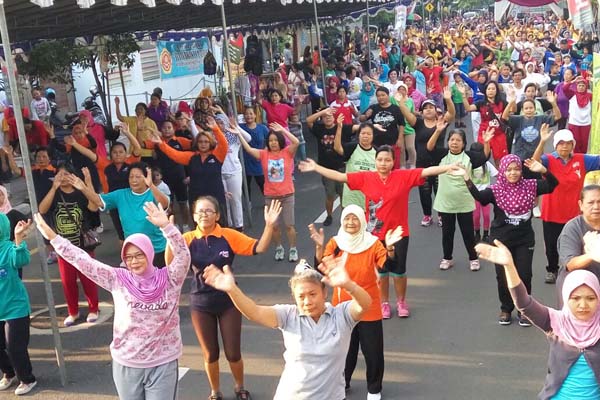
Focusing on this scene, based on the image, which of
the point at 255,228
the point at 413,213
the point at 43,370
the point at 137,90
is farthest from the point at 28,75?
the point at 43,370

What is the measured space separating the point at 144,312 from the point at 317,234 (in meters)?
1.25

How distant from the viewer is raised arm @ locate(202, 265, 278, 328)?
11.7 ft

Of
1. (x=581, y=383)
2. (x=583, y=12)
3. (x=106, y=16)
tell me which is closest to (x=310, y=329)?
(x=581, y=383)

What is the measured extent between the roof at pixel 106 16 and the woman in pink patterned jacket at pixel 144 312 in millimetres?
5664

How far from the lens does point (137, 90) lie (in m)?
21.5

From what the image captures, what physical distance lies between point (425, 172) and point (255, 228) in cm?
453

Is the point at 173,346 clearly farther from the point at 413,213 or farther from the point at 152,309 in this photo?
the point at 413,213

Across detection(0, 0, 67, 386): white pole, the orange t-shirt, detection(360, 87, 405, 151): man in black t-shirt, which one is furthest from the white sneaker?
detection(360, 87, 405, 151): man in black t-shirt

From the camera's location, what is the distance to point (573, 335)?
141 inches

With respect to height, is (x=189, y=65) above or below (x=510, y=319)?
above

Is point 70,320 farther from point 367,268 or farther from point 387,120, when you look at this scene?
point 387,120

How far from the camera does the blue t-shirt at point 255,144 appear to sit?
1014cm

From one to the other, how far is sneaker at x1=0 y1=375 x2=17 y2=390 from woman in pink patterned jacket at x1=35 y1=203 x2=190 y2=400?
1.93 metres

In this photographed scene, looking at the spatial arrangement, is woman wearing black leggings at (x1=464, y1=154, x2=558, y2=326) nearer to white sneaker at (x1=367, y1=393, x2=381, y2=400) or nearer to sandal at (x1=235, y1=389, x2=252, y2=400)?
white sneaker at (x1=367, y1=393, x2=381, y2=400)
